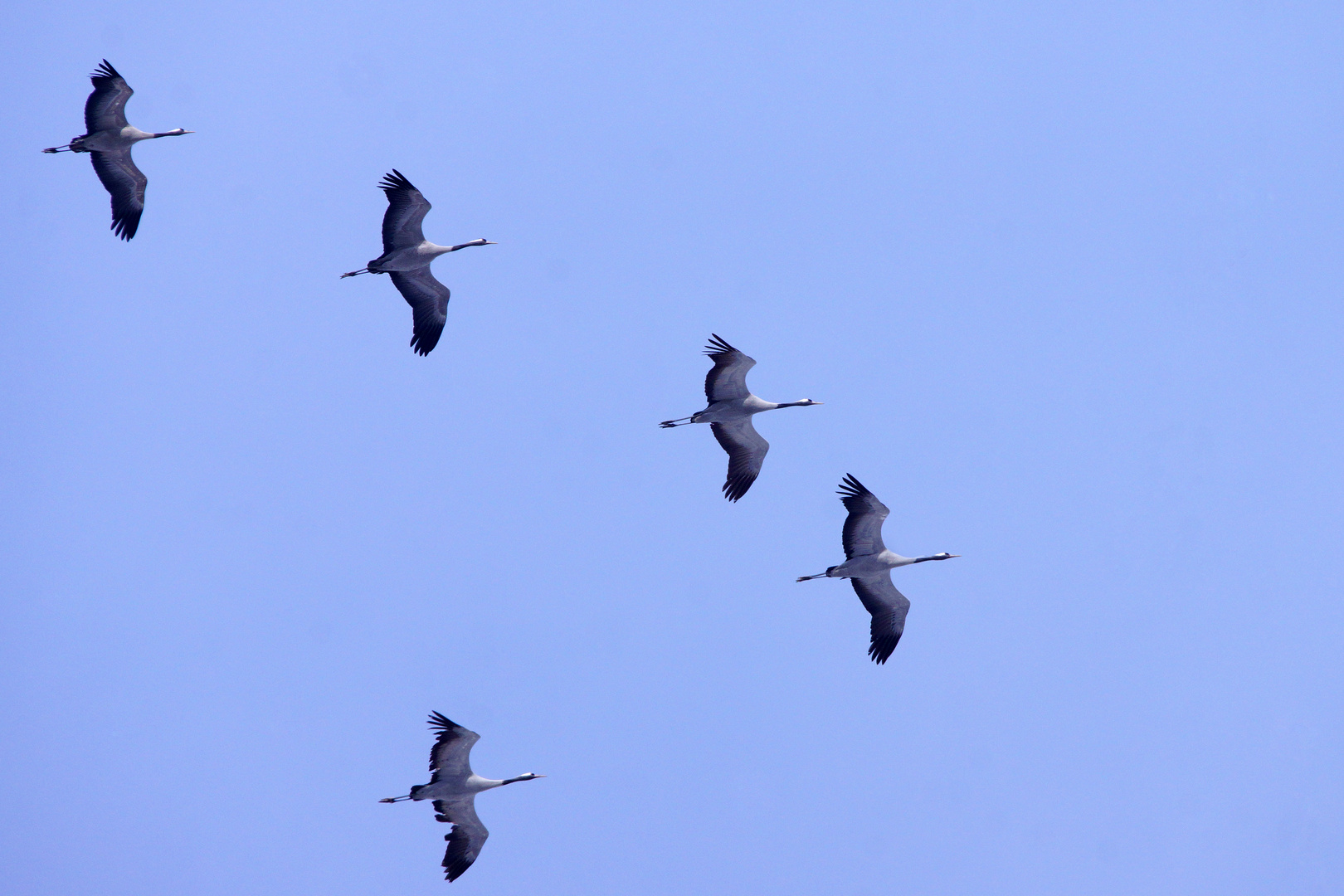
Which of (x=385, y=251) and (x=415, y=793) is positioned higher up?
(x=385, y=251)

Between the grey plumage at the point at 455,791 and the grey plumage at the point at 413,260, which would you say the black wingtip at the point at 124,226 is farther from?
the grey plumage at the point at 455,791

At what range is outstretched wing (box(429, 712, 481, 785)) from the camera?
90.6 ft

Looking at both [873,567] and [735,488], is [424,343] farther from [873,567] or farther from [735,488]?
[873,567]

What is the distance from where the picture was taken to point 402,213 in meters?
29.7

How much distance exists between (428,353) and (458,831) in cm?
1141

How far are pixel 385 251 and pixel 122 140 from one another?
22.9ft

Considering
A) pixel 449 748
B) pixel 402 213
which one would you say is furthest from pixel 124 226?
pixel 449 748

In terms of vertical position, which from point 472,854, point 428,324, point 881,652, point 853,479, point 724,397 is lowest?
point 472,854

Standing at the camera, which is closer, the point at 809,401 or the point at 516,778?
the point at 516,778

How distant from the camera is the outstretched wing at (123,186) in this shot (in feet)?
101

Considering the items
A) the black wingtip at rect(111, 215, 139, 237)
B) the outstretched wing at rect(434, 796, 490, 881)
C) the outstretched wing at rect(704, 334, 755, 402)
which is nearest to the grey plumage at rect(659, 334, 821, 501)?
the outstretched wing at rect(704, 334, 755, 402)

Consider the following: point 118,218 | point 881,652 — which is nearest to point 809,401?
point 881,652

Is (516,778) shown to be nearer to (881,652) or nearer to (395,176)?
(881,652)

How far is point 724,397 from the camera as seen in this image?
29.8 m
